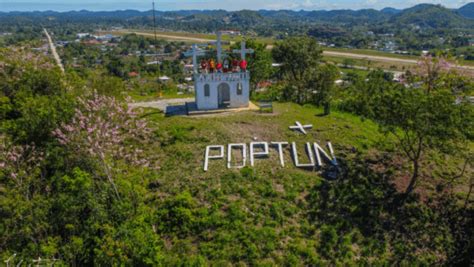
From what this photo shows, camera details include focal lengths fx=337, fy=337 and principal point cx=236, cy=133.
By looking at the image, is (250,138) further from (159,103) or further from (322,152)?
(159,103)

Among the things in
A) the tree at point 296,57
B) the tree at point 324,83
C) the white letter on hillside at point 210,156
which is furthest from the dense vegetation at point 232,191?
the tree at point 296,57

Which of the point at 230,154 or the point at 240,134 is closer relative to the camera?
the point at 230,154

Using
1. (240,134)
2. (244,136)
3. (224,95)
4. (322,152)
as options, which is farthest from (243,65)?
(322,152)

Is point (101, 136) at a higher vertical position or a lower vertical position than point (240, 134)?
higher

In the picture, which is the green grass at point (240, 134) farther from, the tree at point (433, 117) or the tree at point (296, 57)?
the tree at point (296, 57)

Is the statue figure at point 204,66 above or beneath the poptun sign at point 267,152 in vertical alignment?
above

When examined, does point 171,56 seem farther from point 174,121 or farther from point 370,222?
point 370,222
